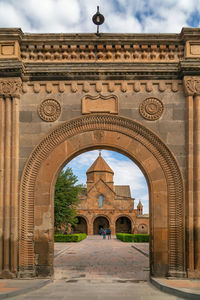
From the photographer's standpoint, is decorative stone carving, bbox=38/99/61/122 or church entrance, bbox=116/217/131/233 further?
church entrance, bbox=116/217/131/233

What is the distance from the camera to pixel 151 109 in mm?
9625

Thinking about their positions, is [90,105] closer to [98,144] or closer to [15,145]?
[98,144]

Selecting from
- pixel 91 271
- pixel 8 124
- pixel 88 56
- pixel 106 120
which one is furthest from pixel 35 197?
pixel 88 56

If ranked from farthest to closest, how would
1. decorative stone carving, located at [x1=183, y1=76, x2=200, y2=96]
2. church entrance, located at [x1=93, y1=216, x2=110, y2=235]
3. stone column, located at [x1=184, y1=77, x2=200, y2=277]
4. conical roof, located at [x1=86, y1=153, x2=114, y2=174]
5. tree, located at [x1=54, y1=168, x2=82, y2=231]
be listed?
conical roof, located at [x1=86, y1=153, x2=114, y2=174] → church entrance, located at [x1=93, y1=216, x2=110, y2=235] → tree, located at [x1=54, y1=168, x2=82, y2=231] → decorative stone carving, located at [x1=183, y1=76, x2=200, y2=96] → stone column, located at [x1=184, y1=77, x2=200, y2=277]

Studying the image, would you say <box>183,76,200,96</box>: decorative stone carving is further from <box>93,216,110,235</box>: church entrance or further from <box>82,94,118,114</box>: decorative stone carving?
<box>93,216,110,235</box>: church entrance

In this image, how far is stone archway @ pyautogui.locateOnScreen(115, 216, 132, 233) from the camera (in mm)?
48350

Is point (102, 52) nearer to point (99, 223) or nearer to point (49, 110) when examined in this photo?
point (49, 110)

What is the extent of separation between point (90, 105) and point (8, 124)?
2507 mm

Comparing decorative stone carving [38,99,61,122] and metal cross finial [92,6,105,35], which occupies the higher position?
metal cross finial [92,6,105,35]

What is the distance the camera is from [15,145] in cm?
933

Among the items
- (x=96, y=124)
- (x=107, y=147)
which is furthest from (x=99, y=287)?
(x=96, y=124)

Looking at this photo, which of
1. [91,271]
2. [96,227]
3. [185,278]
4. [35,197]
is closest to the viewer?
[185,278]

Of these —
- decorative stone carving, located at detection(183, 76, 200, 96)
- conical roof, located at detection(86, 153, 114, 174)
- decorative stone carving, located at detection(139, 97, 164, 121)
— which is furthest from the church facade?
decorative stone carving, located at detection(183, 76, 200, 96)

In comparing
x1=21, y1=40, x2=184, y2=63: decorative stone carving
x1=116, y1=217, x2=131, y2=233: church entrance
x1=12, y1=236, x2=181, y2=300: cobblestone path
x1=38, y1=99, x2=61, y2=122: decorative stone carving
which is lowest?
x1=116, y1=217, x2=131, y2=233: church entrance
